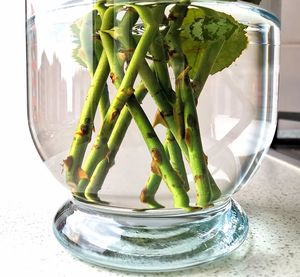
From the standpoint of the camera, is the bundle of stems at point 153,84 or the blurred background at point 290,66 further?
the blurred background at point 290,66

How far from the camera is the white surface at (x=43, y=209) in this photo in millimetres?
308

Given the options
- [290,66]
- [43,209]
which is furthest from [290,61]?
[43,209]

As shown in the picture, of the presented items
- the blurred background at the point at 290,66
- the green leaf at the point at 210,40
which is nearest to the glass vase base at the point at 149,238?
the green leaf at the point at 210,40

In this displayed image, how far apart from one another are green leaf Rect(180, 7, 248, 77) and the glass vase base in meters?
0.10

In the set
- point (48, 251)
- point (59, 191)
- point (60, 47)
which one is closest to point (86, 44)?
point (60, 47)

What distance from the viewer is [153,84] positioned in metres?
0.29

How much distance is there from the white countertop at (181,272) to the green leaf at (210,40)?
131 mm

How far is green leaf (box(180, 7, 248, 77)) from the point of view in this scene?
0.30m

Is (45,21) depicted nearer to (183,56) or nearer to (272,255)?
(183,56)

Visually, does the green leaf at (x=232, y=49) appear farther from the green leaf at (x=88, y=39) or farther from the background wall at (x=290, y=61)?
the background wall at (x=290, y=61)

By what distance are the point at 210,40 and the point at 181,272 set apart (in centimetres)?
15

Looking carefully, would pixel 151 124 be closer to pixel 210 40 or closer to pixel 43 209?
pixel 210 40

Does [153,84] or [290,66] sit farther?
[290,66]

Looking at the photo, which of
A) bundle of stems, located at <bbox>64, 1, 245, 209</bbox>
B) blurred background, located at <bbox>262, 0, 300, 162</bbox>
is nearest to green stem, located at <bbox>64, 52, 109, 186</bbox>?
bundle of stems, located at <bbox>64, 1, 245, 209</bbox>
